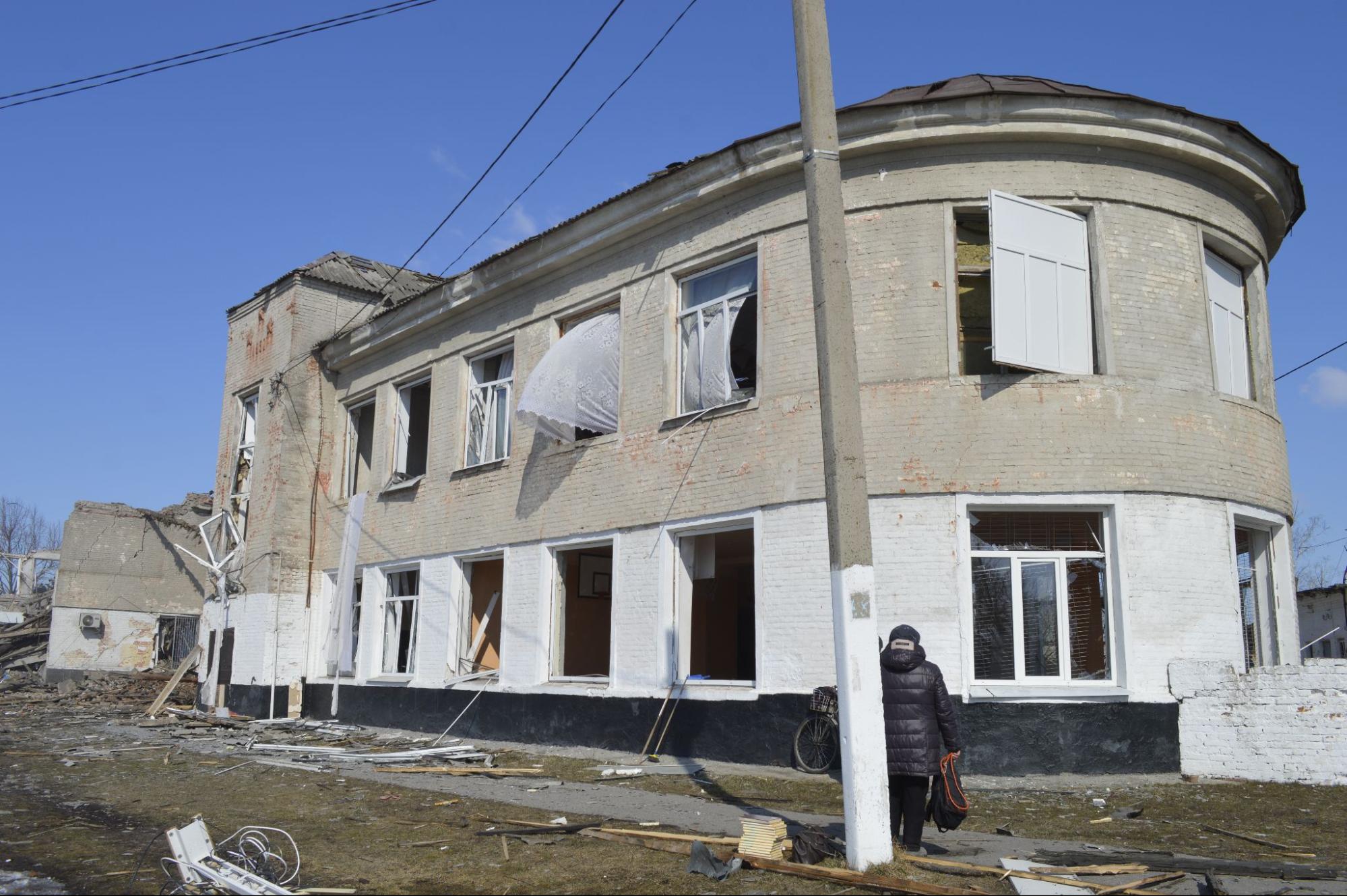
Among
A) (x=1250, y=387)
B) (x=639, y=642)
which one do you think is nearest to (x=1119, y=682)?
(x=1250, y=387)

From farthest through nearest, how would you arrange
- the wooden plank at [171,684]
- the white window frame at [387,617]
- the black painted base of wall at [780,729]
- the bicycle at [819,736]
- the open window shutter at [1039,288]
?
the wooden plank at [171,684] → the white window frame at [387,617] → the open window shutter at [1039,288] → the bicycle at [819,736] → the black painted base of wall at [780,729]

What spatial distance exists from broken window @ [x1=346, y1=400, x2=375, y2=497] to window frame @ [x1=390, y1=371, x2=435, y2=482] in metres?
1.22

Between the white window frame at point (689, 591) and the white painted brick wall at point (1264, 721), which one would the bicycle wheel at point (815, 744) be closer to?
the white window frame at point (689, 591)

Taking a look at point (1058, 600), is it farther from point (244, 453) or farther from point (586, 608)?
point (244, 453)

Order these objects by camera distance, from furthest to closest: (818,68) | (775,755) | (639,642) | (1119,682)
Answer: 1. (639,642)
2. (775,755)
3. (1119,682)
4. (818,68)

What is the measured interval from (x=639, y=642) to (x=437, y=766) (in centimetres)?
282

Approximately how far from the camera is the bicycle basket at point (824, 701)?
36.2ft

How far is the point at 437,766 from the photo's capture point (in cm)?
1248

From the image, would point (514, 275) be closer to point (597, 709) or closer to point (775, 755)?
point (597, 709)

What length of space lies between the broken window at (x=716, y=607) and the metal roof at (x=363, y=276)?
8811mm

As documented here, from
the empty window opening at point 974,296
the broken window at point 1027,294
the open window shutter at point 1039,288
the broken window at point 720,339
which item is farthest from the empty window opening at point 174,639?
the open window shutter at point 1039,288

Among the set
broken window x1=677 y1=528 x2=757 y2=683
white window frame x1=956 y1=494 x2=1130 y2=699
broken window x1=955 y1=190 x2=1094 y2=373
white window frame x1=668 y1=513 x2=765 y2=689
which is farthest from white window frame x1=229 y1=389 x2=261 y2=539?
white window frame x1=956 y1=494 x2=1130 y2=699

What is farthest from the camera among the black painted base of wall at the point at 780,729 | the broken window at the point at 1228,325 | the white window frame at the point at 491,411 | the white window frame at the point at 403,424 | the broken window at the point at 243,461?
the broken window at the point at 243,461

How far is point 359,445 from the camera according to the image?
69.9 ft
